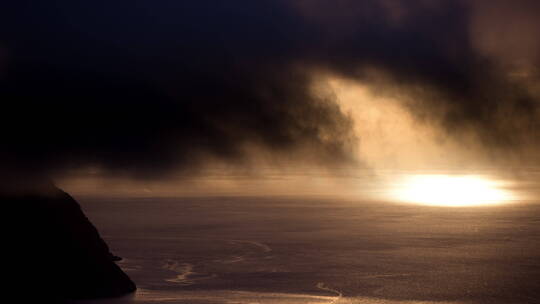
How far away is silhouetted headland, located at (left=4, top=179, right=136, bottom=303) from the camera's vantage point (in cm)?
6169

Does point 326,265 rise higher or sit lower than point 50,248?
lower

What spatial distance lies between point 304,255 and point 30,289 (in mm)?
78585

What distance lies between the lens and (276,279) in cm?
9838

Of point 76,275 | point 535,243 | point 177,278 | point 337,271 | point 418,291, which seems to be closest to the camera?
point 76,275

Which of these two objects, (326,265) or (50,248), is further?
(326,265)

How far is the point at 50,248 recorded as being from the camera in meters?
64.2

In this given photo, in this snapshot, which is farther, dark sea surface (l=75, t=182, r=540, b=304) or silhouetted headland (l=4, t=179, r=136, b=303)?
dark sea surface (l=75, t=182, r=540, b=304)

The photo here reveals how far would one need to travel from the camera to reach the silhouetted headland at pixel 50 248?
6169cm

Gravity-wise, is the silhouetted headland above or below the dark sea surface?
above

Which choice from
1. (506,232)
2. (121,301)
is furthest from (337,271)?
(506,232)

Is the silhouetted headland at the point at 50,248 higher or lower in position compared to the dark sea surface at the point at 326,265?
higher

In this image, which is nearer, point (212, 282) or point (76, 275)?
point (76, 275)

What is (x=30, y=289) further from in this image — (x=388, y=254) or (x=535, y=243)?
(x=535, y=243)

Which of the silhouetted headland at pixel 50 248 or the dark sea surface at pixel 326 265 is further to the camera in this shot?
the dark sea surface at pixel 326 265
